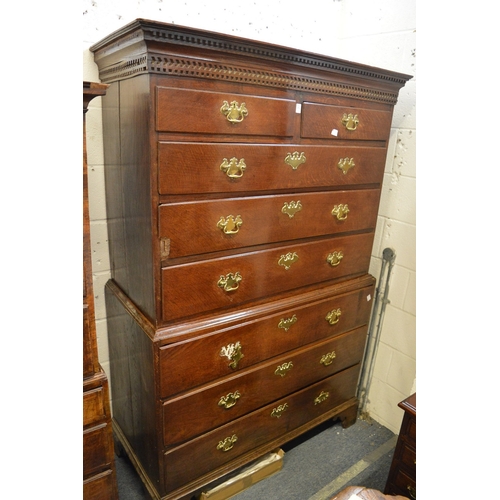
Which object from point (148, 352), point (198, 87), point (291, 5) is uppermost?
point (291, 5)

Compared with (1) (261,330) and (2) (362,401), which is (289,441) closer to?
(2) (362,401)

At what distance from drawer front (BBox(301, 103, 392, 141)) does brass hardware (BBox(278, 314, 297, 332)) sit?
78 cm

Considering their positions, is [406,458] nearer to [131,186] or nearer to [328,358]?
[328,358]

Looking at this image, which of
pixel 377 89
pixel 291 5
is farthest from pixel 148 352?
pixel 291 5

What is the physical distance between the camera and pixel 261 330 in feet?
5.28

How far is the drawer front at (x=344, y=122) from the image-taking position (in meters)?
1.46

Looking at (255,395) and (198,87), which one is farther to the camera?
(255,395)

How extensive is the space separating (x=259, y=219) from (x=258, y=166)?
0.20m

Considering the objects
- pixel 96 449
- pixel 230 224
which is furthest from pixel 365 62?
pixel 96 449

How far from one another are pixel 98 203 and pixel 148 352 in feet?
2.33

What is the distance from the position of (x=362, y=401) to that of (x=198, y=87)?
2.10 m
